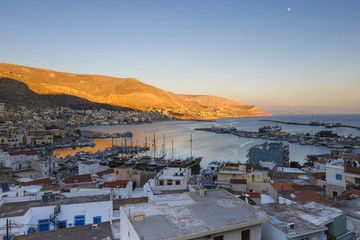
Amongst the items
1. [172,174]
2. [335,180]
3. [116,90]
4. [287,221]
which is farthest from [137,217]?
[116,90]

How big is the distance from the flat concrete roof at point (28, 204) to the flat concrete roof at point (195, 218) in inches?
109

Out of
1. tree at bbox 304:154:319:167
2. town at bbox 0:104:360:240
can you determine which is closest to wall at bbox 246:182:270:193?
town at bbox 0:104:360:240

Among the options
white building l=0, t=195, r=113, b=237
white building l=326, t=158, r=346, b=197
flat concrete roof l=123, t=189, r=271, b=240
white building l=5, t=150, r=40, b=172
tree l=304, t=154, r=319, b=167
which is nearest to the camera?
flat concrete roof l=123, t=189, r=271, b=240

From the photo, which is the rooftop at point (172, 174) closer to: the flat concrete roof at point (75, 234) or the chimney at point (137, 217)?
the flat concrete roof at point (75, 234)

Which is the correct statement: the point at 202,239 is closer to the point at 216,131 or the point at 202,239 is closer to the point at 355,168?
the point at 355,168

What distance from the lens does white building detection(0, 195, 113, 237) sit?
486cm

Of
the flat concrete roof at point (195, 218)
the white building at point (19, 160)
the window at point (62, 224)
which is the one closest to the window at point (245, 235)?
the flat concrete roof at point (195, 218)

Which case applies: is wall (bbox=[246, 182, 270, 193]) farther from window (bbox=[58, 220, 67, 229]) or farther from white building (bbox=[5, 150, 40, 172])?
white building (bbox=[5, 150, 40, 172])

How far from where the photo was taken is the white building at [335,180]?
9.20 metres

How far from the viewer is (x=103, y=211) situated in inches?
225

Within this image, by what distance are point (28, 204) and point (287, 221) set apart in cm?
548

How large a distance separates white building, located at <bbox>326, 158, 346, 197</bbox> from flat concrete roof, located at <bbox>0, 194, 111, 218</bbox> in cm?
806

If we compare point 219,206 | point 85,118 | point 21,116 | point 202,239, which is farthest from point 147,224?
Answer: point 85,118

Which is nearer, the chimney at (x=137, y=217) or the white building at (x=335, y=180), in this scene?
the chimney at (x=137, y=217)
